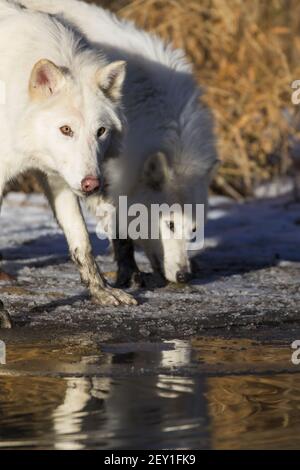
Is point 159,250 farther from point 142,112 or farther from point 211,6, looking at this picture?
point 211,6

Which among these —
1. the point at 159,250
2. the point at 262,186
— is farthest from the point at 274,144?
the point at 159,250

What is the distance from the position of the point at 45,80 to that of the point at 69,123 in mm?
308

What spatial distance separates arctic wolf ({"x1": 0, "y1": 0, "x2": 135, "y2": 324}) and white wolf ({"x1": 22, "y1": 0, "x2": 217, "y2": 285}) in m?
1.11

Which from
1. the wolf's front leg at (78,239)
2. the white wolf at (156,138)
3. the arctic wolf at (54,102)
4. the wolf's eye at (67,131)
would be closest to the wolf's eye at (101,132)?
the arctic wolf at (54,102)

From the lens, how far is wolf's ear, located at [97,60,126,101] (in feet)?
23.3

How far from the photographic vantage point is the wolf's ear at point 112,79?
710cm

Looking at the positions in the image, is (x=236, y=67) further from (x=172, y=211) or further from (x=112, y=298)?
(x=112, y=298)

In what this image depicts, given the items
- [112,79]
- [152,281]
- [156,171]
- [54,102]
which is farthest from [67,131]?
[152,281]

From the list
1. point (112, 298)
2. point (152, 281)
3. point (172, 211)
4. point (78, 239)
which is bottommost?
point (112, 298)

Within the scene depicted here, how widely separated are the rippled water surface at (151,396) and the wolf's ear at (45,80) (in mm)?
1568

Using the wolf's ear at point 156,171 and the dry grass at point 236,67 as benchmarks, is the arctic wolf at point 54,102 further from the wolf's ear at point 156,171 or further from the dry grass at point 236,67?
the dry grass at point 236,67

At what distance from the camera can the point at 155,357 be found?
6113 millimetres

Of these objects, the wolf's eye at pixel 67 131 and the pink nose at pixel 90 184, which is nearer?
the pink nose at pixel 90 184

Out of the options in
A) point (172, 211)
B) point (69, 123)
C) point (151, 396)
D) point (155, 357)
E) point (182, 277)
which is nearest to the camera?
point (151, 396)
